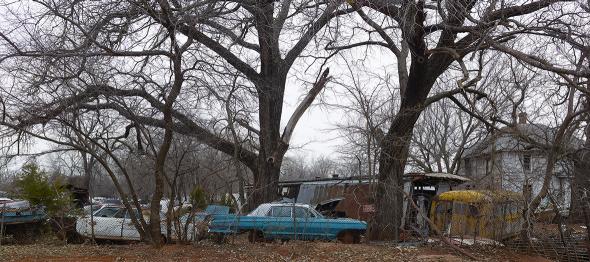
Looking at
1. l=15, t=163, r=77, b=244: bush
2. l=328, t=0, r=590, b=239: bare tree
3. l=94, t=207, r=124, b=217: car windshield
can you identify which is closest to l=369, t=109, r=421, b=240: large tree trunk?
l=328, t=0, r=590, b=239: bare tree

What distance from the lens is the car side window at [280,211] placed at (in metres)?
16.1

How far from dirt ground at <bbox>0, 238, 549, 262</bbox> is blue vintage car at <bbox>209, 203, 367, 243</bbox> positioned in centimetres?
103

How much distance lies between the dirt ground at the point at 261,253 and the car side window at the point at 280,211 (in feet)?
7.11

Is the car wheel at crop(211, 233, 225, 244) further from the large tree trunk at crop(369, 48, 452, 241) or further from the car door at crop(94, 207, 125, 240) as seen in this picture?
the large tree trunk at crop(369, 48, 452, 241)

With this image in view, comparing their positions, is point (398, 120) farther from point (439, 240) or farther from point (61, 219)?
point (61, 219)

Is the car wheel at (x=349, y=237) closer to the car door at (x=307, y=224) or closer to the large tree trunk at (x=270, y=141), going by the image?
the car door at (x=307, y=224)

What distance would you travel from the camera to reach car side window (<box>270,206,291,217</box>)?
1612 cm

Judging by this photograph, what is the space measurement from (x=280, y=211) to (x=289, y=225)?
910 millimetres

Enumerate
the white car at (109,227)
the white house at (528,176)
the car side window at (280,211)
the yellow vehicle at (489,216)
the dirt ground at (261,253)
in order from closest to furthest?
the dirt ground at (261,253)
the yellow vehicle at (489,216)
the white house at (528,176)
the car side window at (280,211)
the white car at (109,227)

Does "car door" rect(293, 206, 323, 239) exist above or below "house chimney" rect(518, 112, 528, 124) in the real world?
below

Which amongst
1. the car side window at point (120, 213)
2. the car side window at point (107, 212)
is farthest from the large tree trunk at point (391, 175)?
the car side window at point (107, 212)

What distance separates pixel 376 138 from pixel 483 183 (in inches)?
143

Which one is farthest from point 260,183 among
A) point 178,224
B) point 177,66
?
point 177,66

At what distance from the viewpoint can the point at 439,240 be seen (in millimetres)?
14039
